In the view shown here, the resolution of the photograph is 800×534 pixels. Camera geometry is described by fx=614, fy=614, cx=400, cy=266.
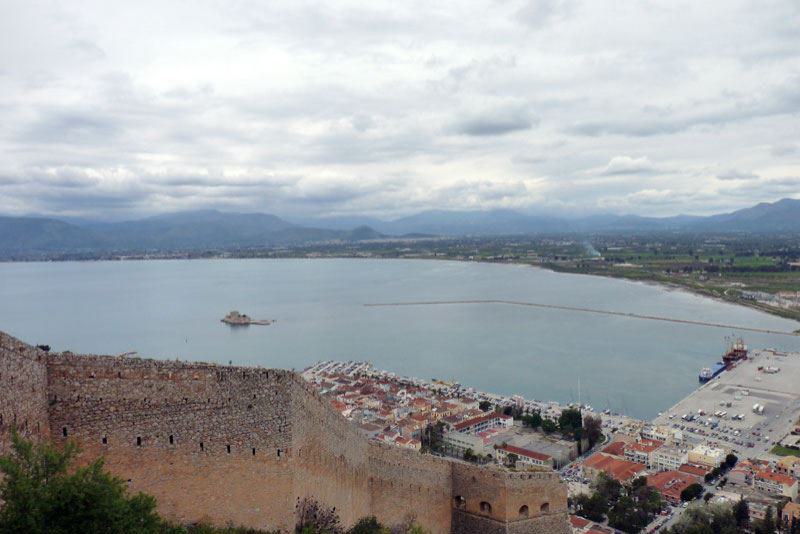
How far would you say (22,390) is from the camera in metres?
3.56

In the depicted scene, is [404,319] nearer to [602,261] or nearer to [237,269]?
[602,261]

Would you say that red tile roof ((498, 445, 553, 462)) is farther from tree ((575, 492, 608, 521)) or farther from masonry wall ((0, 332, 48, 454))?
masonry wall ((0, 332, 48, 454))

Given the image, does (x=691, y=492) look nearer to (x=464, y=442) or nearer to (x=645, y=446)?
(x=645, y=446)

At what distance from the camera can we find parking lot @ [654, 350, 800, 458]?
66.9 feet

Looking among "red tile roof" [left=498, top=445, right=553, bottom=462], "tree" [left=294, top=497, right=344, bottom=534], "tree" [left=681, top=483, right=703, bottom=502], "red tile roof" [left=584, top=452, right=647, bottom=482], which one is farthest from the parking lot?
"tree" [left=294, top=497, right=344, bottom=534]

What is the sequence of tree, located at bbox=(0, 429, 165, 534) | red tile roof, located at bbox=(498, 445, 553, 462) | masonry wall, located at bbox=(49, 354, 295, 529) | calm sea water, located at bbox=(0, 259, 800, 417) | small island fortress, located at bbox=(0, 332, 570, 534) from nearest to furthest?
tree, located at bbox=(0, 429, 165, 534) < small island fortress, located at bbox=(0, 332, 570, 534) < masonry wall, located at bbox=(49, 354, 295, 529) < red tile roof, located at bbox=(498, 445, 553, 462) < calm sea water, located at bbox=(0, 259, 800, 417)

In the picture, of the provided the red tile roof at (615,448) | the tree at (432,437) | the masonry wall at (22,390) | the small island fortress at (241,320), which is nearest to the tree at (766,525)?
the red tile roof at (615,448)

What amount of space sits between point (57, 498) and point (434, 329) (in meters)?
37.8

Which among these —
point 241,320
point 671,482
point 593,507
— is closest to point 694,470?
point 671,482

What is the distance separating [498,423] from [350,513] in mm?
16665

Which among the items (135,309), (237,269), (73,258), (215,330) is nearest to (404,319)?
(215,330)

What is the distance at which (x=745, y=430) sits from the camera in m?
21.2

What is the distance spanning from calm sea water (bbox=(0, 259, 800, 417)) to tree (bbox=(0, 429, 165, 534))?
23569 millimetres

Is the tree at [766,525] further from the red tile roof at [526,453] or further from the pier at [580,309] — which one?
the pier at [580,309]
